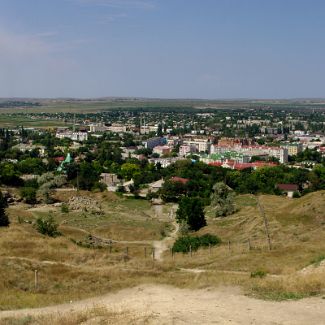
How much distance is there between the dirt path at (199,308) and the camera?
40.9 ft

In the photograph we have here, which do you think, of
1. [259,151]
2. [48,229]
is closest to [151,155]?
[259,151]

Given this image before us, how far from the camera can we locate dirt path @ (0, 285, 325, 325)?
491 inches

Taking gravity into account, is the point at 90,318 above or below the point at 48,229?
above

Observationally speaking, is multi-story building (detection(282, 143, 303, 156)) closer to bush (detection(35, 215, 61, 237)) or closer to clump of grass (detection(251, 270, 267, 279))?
bush (detection(35, 215, 61, 237))

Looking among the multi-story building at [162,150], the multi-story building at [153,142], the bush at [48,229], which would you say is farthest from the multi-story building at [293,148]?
the bush at [48,229]

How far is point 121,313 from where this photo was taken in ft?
43.9

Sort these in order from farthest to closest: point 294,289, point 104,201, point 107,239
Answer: point 104,201
point 107,239
point 294,289

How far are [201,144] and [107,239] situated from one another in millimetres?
99374

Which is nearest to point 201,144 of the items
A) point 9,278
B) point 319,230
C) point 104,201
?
point 104,201

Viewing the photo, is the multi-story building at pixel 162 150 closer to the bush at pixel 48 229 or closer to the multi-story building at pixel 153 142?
the multi-story building at pixel 153 142

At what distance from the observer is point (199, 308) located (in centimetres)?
1378

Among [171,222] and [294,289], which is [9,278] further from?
[171,222]

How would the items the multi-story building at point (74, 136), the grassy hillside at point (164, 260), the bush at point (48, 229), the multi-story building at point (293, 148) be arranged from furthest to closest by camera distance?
the multi-story building at point (74, 136) < the multi-story building at point (293, 148) < the bush at point (48, 229) < the grassy hillside at point (164, 260)

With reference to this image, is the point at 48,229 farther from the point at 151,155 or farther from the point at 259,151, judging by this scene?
the point at 259,151
